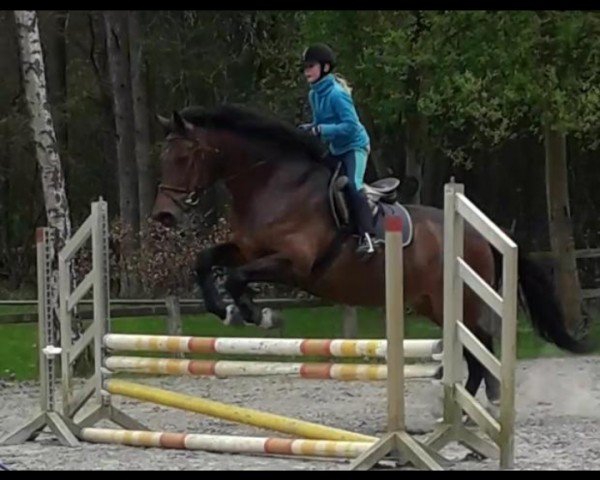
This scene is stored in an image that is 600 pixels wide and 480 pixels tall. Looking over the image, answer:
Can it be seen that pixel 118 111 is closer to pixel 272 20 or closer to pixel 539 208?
pixel 272 20

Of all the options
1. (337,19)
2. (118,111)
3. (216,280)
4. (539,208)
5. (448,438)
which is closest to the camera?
(448,438)

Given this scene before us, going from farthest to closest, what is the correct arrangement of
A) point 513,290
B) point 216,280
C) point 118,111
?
point 118,111
point 216,280
point 513,290

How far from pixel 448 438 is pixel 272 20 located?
9.20 metres

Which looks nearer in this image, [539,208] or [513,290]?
[513,290]

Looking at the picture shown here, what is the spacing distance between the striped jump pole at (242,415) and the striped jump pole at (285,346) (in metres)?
0.29

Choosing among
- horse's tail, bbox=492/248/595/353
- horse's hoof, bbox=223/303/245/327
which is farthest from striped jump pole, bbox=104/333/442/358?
horse's tail, bbox=492/248/595/353

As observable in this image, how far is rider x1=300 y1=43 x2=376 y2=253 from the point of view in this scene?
6527 millimetres

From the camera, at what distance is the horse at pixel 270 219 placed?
652 centimetres

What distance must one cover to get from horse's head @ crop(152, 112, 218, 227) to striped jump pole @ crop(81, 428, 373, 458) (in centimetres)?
110

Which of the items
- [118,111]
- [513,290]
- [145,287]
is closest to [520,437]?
[513,290]

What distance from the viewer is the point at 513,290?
17.3ft

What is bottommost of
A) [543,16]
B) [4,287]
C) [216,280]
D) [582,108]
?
[4,287]

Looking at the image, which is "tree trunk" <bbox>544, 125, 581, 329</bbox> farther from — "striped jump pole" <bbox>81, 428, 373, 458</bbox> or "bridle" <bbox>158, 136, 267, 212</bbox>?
"striped jump pole" <bbox>81, 428, 373, 458</bbox>

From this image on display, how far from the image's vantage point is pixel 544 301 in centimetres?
770
